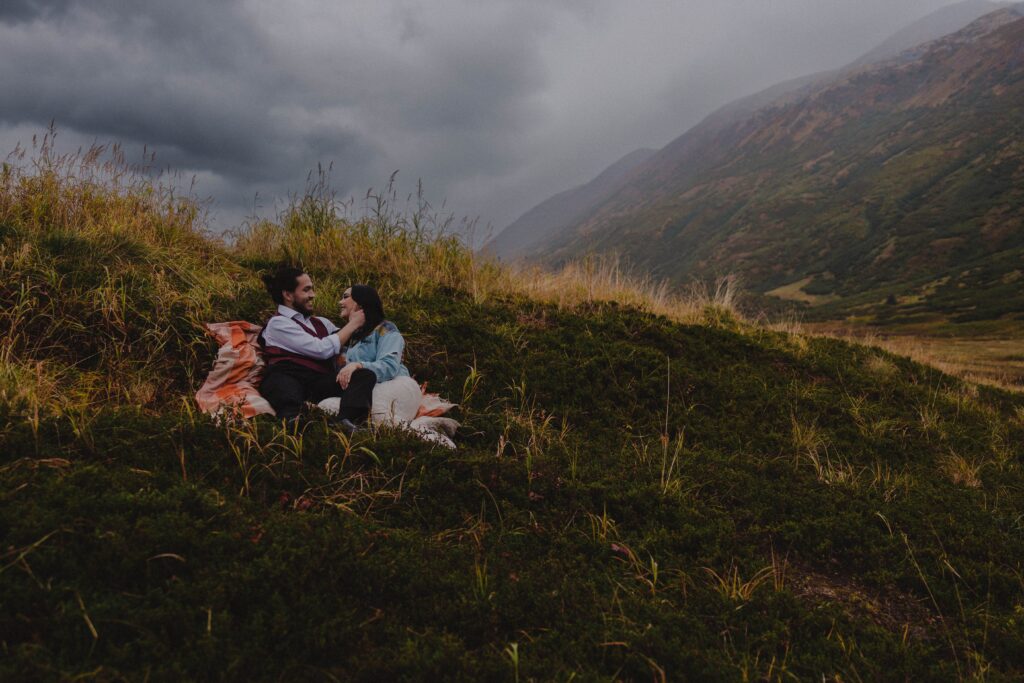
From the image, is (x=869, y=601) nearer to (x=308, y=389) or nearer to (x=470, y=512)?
(x=470, y=512)

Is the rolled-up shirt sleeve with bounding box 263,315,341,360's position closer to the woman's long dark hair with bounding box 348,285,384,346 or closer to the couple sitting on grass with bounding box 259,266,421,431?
the couple sitting on grass with bounding box 259,266,421,431

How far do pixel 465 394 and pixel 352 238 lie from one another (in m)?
4.91

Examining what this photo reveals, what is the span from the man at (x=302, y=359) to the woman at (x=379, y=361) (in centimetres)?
7

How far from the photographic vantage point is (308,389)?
4688 millimetres

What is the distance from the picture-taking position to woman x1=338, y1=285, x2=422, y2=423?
4477 millimetres

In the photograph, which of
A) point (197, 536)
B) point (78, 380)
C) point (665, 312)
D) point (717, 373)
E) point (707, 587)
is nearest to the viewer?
point (197, 536)

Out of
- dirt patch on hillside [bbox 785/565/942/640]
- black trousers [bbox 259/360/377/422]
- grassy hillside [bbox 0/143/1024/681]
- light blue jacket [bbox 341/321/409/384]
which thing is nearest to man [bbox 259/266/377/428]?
black trousers [bbox 259/360/377/422]

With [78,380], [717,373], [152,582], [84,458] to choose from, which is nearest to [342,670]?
[152,582]

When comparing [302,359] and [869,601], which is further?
[302,359]

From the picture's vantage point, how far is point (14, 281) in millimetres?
4887

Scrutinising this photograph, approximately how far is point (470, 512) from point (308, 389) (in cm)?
210

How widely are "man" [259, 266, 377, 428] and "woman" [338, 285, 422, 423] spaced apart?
70mm

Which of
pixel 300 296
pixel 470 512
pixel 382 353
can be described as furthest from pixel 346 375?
pixel 470 512

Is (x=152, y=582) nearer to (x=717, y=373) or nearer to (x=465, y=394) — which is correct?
(x=465, y=394)
